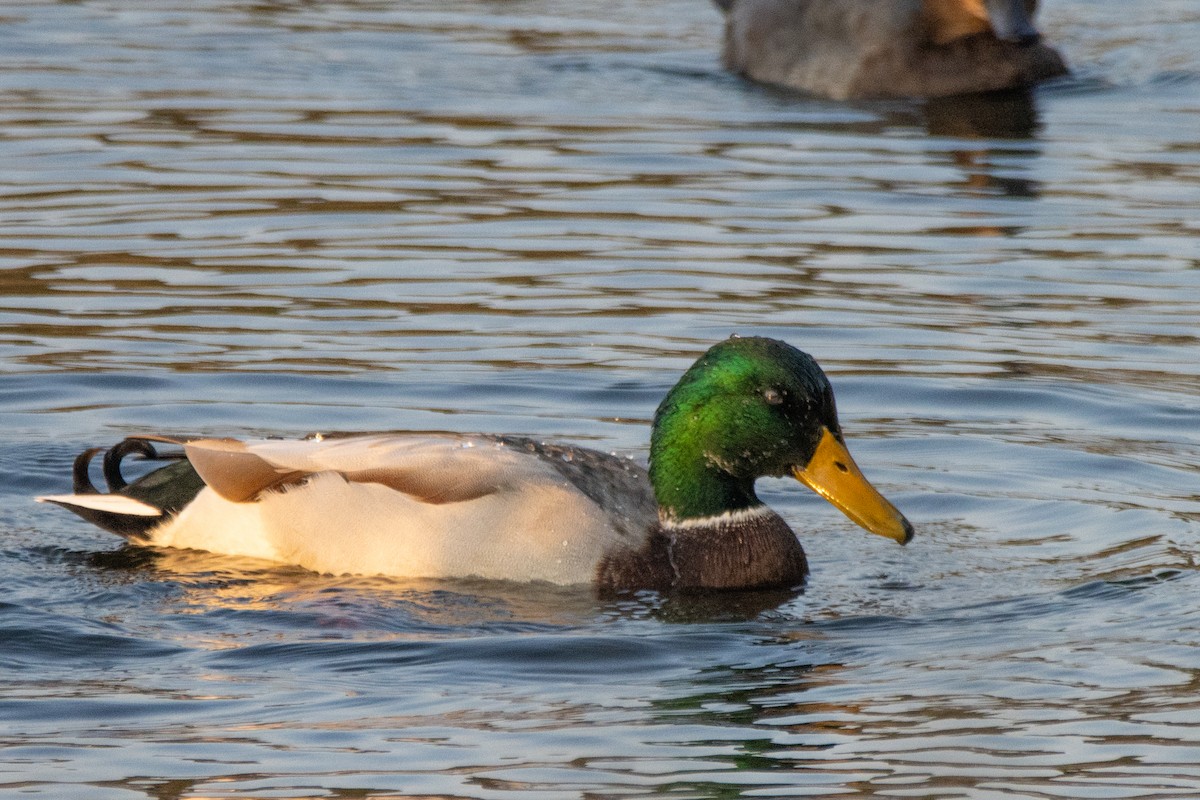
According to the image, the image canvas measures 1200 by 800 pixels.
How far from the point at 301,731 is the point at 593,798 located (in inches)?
33.7

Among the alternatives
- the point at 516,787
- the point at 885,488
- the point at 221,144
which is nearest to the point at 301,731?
the point at 516,787

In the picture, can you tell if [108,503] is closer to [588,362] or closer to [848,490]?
[848,490]

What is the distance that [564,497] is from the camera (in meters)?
7.60

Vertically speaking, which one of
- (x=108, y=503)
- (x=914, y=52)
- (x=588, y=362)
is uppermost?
(x=914, y=52)

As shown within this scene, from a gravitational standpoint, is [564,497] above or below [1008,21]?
below

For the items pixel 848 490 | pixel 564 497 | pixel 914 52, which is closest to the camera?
pixel 564 497

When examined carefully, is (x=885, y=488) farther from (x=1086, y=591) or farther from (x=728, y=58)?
(x=728, y=58)

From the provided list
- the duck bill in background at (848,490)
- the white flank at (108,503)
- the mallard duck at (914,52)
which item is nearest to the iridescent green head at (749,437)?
the duck bill in background at (848,490)

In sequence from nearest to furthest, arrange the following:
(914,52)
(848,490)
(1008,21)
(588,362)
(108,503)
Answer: (848,490)
(108,503)
(588,362)
(1008,21)
(914,52)

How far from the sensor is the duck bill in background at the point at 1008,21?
1541 centimetres

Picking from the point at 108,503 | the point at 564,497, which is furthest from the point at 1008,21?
→ the point at 108,503

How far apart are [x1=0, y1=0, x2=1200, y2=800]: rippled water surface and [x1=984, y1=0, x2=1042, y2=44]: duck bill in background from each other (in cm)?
48

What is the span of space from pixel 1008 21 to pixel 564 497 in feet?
28.5

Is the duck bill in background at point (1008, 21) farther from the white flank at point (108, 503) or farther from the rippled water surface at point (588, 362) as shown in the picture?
the white flank at point (108, 503)
